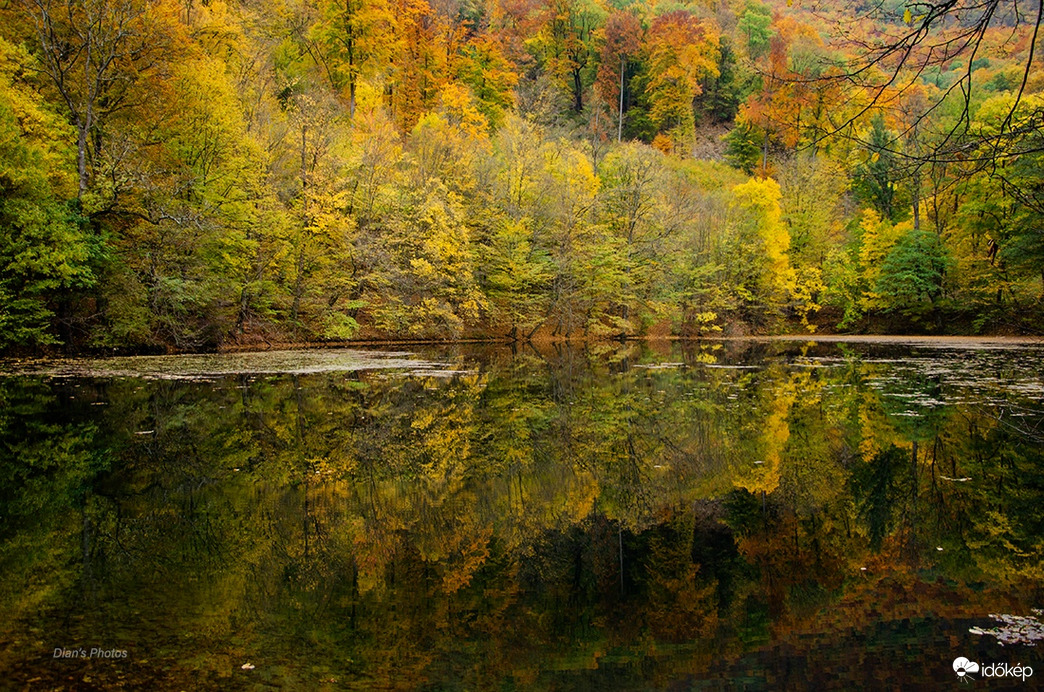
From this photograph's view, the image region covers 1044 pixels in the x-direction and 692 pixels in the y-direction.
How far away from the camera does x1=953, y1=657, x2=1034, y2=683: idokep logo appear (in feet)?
12.1

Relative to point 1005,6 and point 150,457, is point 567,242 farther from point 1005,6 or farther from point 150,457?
point 1005,6

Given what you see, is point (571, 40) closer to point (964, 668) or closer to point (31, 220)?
point (31, 220)

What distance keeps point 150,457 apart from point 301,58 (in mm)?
42904

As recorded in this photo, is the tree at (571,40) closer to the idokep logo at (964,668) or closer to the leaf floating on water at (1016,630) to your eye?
the leaf floating on water at (1016,630)

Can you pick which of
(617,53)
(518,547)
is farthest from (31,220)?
(617,53)

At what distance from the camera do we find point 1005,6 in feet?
13.9

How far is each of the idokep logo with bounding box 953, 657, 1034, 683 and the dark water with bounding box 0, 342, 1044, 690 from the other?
59mm

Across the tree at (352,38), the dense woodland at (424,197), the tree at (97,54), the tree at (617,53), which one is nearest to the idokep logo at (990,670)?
the dense woodland at (424,197)

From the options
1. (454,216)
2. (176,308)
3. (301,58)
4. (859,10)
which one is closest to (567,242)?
(454,216)

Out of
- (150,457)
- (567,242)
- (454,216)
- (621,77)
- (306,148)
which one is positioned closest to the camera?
(150,457)

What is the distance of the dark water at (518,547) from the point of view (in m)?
3.86

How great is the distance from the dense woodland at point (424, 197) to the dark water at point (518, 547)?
3.14 meters

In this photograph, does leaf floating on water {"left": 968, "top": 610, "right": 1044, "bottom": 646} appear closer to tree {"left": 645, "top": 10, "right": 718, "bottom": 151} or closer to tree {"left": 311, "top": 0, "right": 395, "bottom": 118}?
tree {"left": 311, "top": 0, "right": 395, "bottom": 118}

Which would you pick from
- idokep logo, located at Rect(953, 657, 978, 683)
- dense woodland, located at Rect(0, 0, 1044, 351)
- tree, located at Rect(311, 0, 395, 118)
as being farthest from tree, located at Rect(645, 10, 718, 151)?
idokep logo, located at Rect(953, 657, 978, 683)
